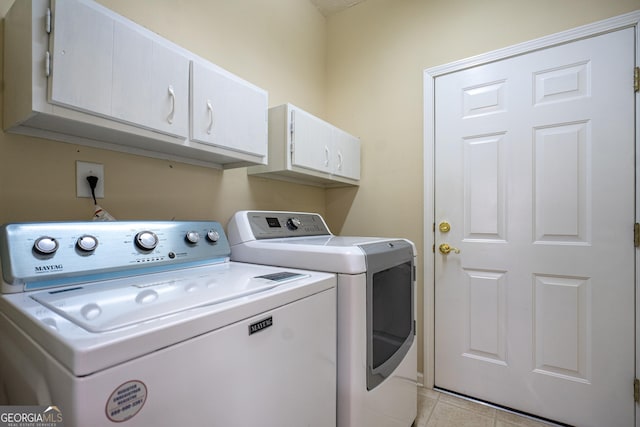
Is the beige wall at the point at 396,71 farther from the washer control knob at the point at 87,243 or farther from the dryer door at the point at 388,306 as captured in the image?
the washer control knob at the point at 87,243

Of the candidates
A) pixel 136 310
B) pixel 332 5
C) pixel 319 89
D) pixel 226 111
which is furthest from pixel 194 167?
pixel 332 5

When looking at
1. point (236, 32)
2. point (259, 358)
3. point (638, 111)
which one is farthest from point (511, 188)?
point (236, 32)

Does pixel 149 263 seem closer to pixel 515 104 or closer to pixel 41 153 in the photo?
pixel 41 153

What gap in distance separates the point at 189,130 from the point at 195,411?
3.10ft

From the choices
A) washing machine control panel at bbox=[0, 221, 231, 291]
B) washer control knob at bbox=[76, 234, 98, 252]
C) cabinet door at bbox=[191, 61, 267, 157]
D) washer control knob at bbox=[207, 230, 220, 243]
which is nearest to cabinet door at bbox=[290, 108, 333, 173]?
cabinet door at bbox=[191, 61, 267, 157]

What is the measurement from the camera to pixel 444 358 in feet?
6.40

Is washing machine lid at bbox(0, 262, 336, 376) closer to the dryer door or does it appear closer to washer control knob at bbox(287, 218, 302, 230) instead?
the dryer door

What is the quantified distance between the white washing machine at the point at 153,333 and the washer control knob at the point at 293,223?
59cm

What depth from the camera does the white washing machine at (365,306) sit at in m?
1.05

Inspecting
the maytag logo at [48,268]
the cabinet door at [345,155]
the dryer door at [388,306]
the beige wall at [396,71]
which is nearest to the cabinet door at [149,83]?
the maytag logo at [48,268]

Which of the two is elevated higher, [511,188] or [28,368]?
[511,188]

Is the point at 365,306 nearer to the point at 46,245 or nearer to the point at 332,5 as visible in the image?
the point at 46,245

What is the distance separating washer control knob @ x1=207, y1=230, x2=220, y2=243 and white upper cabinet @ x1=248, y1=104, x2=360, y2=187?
0.54 m

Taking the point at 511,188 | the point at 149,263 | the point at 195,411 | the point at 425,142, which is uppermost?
the point at 425,142
